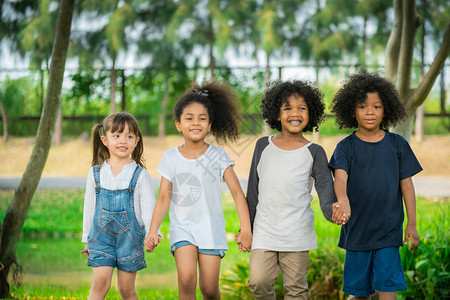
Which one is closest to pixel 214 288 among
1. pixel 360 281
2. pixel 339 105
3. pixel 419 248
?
pixel 360 281

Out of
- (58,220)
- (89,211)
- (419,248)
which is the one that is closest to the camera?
(89,211)

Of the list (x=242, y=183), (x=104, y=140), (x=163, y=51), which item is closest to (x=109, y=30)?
(x=163, y=51)

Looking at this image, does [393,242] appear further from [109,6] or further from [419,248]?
[109,6]

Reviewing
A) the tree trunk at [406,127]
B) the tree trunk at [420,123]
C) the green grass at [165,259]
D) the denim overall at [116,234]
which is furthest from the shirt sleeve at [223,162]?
the tree trunk at [420,123]

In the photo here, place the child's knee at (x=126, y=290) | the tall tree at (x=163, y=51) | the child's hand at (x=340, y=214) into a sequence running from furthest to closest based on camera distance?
the tall tree at (x=163, y=51)
the child's knee at (x=126, y=290)
the child's hand at (x=340, y=214)

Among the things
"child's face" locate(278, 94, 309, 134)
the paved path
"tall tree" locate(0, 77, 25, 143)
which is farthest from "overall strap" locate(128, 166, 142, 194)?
"tall tree" locate(0, 77, 25, 143)

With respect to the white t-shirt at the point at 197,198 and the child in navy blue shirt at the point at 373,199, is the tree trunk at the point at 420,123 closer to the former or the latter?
the child in navy blue shirt at the point at 373,199

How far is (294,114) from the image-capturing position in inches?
114

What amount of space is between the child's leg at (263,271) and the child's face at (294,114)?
689 mm

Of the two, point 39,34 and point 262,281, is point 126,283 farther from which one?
point 39,34

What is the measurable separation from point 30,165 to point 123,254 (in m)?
1.56

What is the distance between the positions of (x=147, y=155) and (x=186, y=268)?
11.2m

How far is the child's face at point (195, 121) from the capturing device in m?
2.90

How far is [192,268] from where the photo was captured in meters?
2.77
